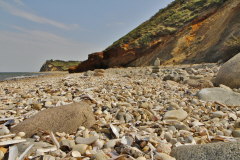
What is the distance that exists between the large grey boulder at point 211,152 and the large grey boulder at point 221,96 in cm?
342

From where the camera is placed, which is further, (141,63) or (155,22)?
(155,22)

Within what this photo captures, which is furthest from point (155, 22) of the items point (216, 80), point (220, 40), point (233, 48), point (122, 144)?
point (122, 144)

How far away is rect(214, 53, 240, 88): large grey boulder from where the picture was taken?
693cm

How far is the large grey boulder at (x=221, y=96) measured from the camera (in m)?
4.92

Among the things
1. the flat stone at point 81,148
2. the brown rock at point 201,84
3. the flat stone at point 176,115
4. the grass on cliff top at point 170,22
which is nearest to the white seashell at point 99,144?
the flat stone at point 81,148

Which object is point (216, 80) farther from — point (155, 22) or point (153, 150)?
point (155, 22)

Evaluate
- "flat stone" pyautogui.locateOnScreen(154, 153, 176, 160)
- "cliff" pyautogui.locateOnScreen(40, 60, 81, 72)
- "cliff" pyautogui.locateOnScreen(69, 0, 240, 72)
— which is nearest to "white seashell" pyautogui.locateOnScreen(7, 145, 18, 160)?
"flat stone" pyautogui.locateOnScreen(154, 153, 176, 160)

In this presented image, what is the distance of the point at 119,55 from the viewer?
22406mm

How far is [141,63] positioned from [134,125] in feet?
58.4

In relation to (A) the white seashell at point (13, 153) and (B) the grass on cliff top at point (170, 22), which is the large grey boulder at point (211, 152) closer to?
(A) the white seashell at point (13, 153)

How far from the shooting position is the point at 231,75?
277 inches

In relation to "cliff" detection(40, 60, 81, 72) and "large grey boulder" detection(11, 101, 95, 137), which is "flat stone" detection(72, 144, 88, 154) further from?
"cliff" detection(40, 60, 81, 72)

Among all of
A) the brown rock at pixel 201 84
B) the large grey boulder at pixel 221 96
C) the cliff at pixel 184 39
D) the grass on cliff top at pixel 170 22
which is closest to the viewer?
the large grey boulder at pixel 221 96

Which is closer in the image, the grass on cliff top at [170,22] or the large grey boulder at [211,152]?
the large grey boulder at [211,152]
